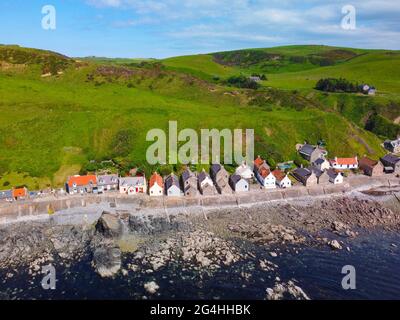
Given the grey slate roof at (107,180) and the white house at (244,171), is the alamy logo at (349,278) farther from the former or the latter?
the grey slate roof at (107,180)

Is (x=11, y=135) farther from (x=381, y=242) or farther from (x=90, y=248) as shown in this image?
(x=381, y=242)

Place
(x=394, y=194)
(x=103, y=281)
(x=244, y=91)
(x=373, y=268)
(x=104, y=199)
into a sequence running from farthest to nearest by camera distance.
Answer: (x=244, y=91) < (x=394, y=194) < (x=104, y=199) < (x=373, y=268) < (x=103, y=281)

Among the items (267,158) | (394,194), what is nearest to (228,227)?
(267,158)

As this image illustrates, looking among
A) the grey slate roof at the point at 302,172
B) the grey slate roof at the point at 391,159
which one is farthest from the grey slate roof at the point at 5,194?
the grey slate roof at the point at 391,159

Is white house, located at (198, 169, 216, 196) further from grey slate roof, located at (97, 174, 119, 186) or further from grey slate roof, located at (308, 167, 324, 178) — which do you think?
grey slate roof, located at (308, 167, 324, 178)

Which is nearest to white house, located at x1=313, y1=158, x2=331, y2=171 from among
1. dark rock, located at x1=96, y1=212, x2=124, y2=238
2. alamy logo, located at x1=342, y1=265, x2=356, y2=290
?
alamy logo, located at x1=342, y1=265, x2=356, y2=290

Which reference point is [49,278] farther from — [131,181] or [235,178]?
[235,178]
